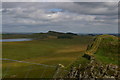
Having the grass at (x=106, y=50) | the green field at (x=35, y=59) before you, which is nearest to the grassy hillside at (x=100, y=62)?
the grass at (x=106, y=50)

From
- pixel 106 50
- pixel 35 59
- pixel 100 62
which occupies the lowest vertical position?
pixel 35 59

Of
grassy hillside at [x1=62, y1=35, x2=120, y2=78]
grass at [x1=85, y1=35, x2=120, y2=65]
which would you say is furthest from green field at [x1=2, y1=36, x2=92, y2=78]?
grassy hillside at [x1=62, y1=35, x2=120, y2=78]

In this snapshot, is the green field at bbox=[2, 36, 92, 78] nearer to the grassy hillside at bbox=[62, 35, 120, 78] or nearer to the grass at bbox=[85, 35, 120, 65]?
the grass at bbox=[85, 35, 120, 65]

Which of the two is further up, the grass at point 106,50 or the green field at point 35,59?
the grass at point 106,50

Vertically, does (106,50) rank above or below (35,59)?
above

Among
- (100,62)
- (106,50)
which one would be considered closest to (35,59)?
(106,50)

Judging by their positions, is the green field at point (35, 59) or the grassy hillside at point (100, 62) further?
the green field at point (35, 59)

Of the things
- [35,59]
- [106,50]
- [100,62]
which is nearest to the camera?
[100,62]

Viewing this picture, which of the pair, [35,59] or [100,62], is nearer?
[100,62]

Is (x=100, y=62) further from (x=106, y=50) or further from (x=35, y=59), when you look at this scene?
(x=35, y=59)

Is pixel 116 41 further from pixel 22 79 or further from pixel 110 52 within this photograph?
pixel 22 79

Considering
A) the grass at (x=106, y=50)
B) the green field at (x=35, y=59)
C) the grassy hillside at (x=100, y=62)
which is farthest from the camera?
the green field at (x=35, y=59)

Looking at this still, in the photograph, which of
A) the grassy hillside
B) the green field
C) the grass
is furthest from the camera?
the green field

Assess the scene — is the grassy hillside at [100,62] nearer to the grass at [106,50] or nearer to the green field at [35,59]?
the grass at [106,50]
